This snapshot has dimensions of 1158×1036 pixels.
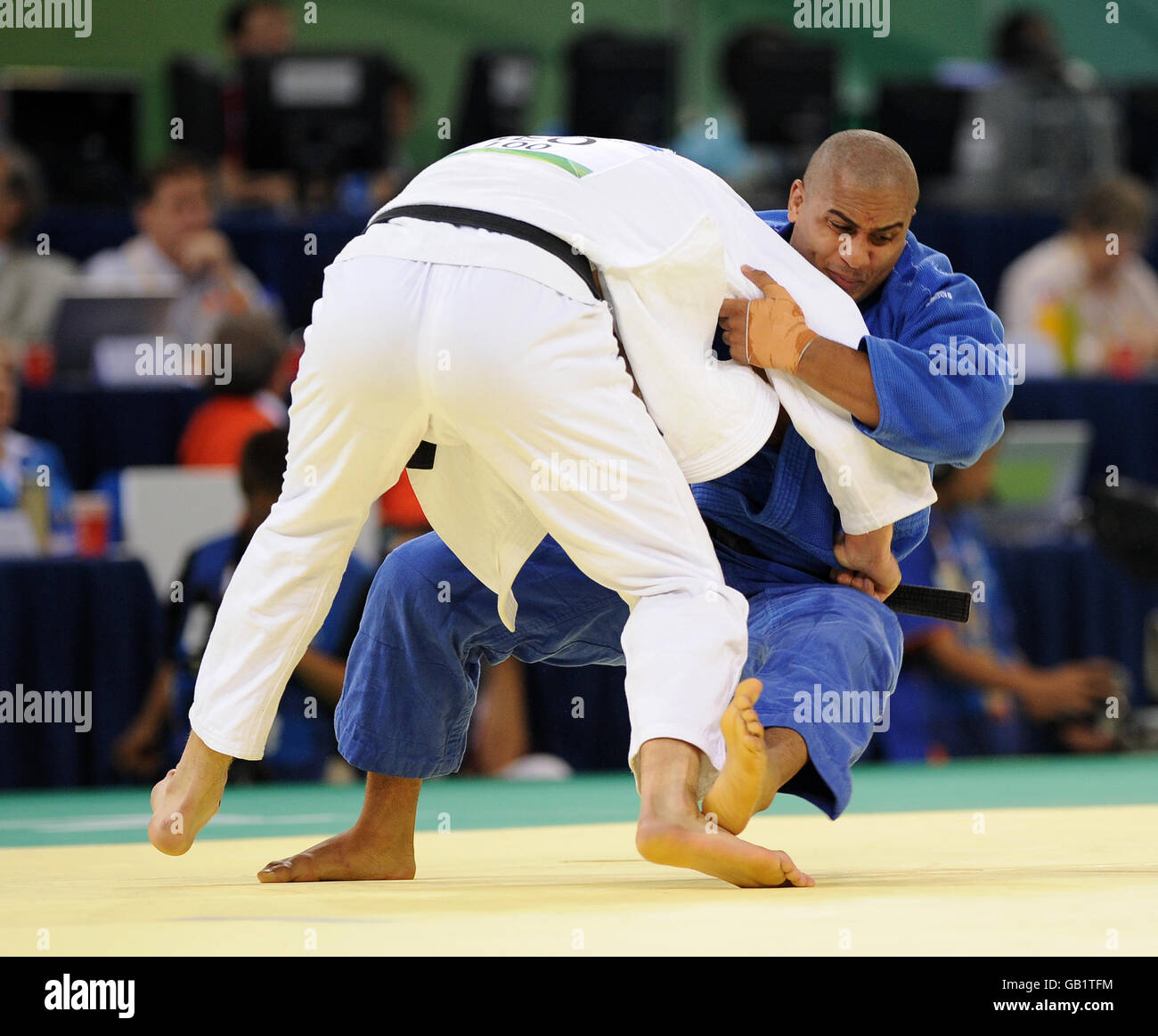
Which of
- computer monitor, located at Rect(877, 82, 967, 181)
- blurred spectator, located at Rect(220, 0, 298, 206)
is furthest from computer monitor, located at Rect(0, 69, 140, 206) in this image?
computer monitor, located at Rect(877, 82, 967, 181)

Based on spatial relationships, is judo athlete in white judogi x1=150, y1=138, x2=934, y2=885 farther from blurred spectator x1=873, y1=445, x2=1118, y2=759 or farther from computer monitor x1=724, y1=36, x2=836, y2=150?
computer monitor x1=724, y1=36, x2=836, y2=150

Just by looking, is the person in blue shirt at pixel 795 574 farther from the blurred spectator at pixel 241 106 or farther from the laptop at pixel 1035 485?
the blurred spectator at pixel 241 106

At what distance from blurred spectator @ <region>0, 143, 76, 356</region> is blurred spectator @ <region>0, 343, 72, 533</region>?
3.38ft

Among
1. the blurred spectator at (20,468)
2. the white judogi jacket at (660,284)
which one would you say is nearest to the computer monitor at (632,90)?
the blurred spectator at (20,468)

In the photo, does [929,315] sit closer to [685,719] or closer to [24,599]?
[685,719]

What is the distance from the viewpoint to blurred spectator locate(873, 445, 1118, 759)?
5.30 m

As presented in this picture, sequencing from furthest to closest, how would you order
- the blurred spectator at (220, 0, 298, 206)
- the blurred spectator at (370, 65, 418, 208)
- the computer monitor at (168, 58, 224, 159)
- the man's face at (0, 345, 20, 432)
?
1. the blurred spectator at (220, 0, 298, 206)
2. the computer monitor at (168, 58, 224, 159)
3. the blurred spectator at (370, 65, 418, 208)
4. the man's face at (0, 345, 20, 432)

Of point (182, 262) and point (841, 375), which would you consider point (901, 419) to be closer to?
point (841, 375)

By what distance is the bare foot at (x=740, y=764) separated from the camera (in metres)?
2.27

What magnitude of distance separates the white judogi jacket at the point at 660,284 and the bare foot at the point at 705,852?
1.63 ft

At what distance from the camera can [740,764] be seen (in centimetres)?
229

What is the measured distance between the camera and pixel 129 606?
512 cm

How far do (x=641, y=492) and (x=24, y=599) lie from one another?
3.22 m

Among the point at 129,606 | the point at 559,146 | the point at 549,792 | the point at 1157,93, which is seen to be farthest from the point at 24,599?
the point at 1157,93
